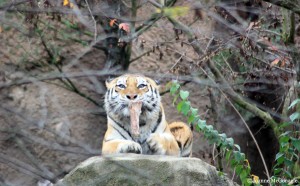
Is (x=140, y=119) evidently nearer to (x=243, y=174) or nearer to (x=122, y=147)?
(x=122, y=147)

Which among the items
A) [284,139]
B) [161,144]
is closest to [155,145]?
[161,144]

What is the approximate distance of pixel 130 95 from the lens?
6789mm

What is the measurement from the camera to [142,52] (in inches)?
371

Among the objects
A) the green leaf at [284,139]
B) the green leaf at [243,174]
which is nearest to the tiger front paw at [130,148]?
the green leaf at [243,174]

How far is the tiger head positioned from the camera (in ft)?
22.3

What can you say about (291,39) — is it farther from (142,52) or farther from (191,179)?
(142,52)

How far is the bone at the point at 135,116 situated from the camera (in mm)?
6520

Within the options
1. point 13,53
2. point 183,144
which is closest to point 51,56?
point 13,53

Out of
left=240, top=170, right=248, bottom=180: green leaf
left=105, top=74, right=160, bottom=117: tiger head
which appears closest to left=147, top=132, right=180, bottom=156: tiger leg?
left=105, top=74, right=160, bottom=117: tiger head

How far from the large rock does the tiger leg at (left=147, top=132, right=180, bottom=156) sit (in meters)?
0.60

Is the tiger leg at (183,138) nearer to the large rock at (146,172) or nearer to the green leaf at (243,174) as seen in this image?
the green leaf at (243,174)

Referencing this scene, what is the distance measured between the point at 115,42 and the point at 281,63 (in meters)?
2.08

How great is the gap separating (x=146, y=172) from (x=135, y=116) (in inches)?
34.1

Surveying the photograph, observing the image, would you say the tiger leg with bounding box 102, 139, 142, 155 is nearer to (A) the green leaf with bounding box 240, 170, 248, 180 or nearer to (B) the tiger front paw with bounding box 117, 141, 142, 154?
(B) the tiger front paw with bounding box 117, 141, 142, 154
